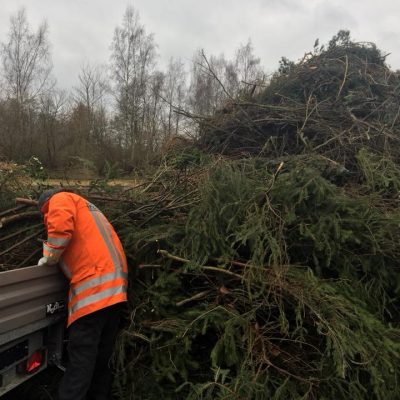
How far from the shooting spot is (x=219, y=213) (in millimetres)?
2799

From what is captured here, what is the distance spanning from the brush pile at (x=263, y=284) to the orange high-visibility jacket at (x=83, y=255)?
249mm

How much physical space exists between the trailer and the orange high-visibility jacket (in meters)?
0.10

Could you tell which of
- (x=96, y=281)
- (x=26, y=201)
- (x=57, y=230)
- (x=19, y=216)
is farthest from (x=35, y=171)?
(x=96, y=281)

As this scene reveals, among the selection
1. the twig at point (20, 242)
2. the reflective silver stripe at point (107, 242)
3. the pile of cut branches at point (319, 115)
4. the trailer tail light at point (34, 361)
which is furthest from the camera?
the pile of cut branches at point (319, 115)

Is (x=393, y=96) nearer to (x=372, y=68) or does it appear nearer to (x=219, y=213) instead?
(x=372, y=68)

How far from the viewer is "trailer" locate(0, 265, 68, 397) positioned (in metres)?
2.13

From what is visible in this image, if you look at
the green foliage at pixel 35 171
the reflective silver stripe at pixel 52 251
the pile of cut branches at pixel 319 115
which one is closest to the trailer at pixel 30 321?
the reflective silver stripe at pixel 52 251

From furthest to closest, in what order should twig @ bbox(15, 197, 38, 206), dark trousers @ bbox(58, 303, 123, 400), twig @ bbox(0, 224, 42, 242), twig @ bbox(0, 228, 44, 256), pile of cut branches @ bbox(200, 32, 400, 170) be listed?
pile of cut branches @ bbox(200, 32, 400, 170) < twig @ bbox(15, 197, 38, 206) < twig @ bbox(0, 224, 42, 242) < twig @ bbox(0, 228, 44, 256) < dark trousers @ bbox(58, 303, 123, 400)

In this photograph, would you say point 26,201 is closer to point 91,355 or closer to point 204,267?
point 91,355

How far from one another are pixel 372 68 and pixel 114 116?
57.6 feet

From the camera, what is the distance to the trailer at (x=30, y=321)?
213 centimetres

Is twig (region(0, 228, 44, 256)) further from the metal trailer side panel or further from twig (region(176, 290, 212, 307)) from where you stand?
twig (region(176, 290, 212, 307))

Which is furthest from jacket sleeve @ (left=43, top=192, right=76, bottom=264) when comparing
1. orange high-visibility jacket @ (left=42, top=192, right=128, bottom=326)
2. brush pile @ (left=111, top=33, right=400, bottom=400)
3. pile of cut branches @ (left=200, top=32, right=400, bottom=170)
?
pile of cut branches @ (left=200, top=32, right=400, bottom=170)

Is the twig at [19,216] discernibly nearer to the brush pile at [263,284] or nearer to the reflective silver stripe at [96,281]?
the brush pile at [263,284]
